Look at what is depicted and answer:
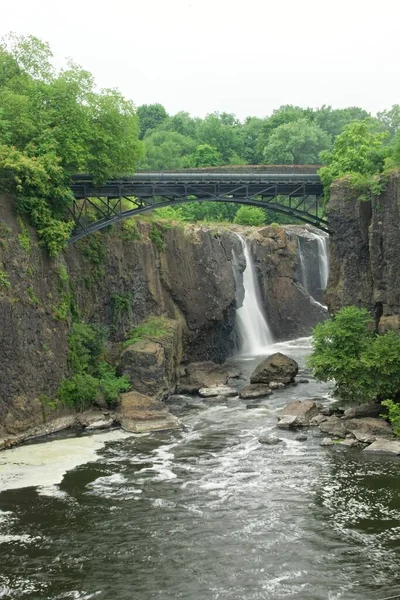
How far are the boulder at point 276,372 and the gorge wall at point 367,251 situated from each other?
14.1ft

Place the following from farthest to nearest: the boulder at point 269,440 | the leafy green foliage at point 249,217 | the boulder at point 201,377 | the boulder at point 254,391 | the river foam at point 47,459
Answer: the leafy green foliage at point 249,217 < the boulder at point 201,377 < the boulder at point 254,391 < the boulder at point 269,440 < the river foam at point 47,459

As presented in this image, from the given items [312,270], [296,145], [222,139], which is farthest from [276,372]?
[222,139]

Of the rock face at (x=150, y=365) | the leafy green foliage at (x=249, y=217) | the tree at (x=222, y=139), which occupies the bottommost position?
the rock face at (x=150, y=365)

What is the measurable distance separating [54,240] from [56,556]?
61.2 ft

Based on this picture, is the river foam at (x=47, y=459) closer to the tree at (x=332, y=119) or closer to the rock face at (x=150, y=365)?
Answer: the rock face at (x=150, y=365)

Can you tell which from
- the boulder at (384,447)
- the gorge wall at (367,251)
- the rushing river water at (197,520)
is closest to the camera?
the rushing river water at (197,520)

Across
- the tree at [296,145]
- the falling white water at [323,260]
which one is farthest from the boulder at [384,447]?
the tree at [296,145]

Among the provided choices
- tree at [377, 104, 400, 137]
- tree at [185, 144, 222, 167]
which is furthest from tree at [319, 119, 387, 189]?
tree at [377, 104, 400, 137]

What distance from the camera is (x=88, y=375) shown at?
35031 millimetres

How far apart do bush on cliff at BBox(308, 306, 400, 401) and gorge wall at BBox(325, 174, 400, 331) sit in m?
2.32

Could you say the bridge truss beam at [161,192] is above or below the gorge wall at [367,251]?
above

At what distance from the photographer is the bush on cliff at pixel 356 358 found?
101 feet

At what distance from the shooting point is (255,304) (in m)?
57.7

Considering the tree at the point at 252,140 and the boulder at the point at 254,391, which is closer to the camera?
the boulder at the point at 254,391
